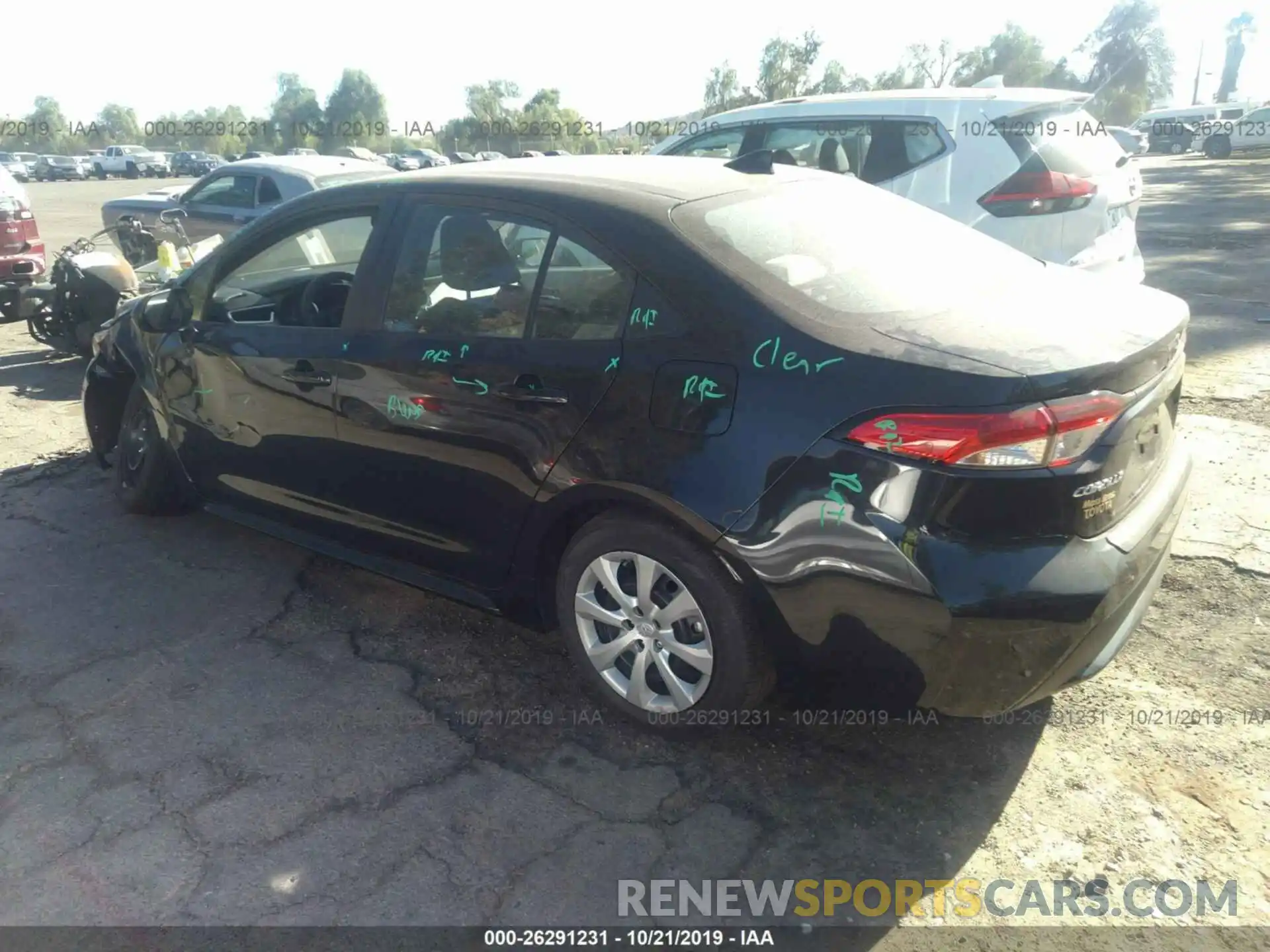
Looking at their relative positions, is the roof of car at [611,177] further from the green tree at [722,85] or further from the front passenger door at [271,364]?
the green tree at [722,85]

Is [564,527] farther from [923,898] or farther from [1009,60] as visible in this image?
[1009,60]

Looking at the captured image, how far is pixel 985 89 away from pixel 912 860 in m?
5.19

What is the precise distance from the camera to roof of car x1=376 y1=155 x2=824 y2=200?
3061 mm

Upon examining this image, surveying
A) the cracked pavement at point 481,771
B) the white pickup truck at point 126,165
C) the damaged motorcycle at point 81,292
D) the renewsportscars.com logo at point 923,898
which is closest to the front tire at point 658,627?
the cracked pavement at point 481,771

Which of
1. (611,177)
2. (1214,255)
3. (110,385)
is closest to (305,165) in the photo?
(110,385)

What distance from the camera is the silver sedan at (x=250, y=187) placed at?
9352 millimetres

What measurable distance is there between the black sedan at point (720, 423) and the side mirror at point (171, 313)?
378 mm

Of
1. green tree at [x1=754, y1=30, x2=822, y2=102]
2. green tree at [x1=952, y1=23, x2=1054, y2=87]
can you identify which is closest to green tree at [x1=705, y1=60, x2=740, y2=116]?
green tree at [x1=754, y1=30, x2=822, y2=102]

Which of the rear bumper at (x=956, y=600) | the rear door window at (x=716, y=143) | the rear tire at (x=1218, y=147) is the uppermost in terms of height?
the rear door window at (x=716, y=143)

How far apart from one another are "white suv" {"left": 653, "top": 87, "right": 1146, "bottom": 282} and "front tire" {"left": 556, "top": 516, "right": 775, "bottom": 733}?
3.17m

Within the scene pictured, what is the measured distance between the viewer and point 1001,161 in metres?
5.51

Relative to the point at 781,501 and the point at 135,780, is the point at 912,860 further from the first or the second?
the point at 135,780

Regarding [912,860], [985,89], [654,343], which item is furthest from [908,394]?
[985,89]

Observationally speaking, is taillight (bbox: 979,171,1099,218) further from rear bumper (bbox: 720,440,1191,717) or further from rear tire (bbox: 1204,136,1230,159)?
rear tire (bbox: 1204,136,1230,159)
